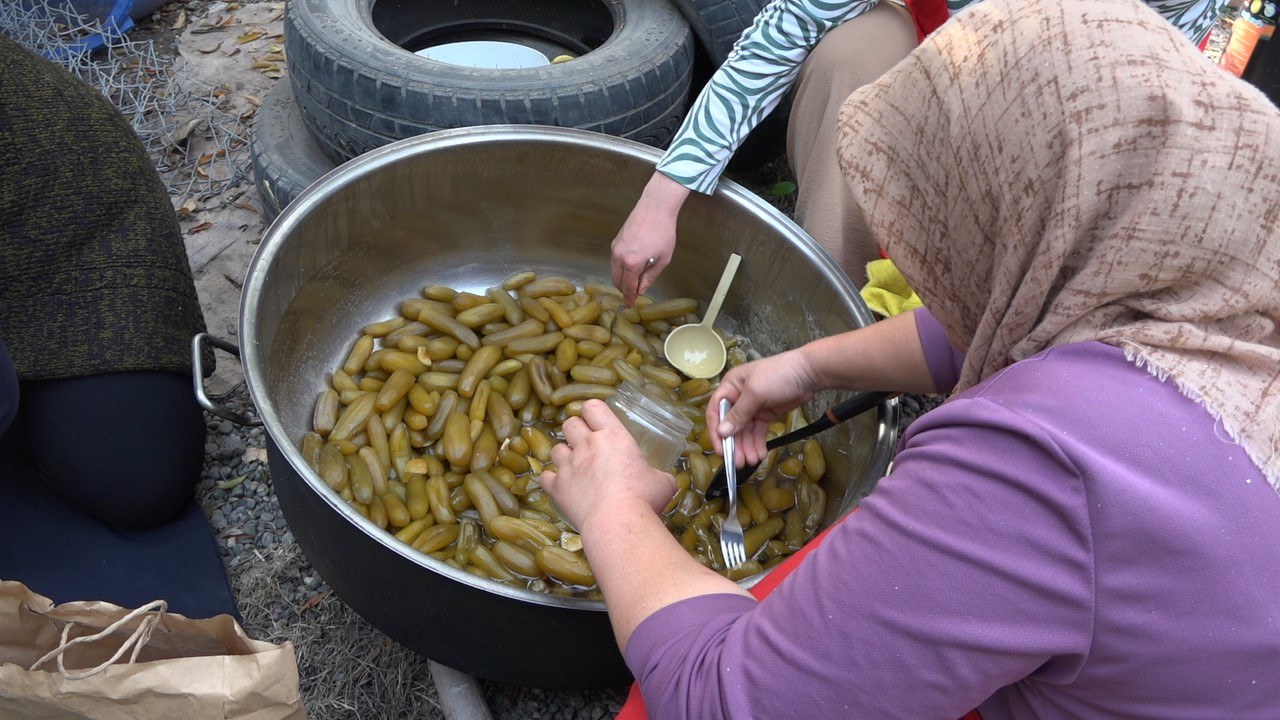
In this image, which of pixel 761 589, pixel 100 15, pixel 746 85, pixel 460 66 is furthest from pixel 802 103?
pixel 100 15

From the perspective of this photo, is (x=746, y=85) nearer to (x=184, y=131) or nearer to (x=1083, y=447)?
(x=1083, y=447)

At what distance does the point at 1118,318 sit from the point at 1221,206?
0.13m

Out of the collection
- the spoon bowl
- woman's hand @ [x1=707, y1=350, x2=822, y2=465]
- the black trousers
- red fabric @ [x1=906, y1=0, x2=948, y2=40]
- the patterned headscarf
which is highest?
the patterned headscarf

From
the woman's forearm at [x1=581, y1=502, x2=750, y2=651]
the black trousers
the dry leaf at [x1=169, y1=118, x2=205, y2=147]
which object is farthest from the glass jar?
the dry leaf at [x1=169, y1=118, x2=205, y2=147]

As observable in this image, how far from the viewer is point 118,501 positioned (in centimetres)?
197

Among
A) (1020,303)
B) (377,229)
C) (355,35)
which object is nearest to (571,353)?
(377,229)

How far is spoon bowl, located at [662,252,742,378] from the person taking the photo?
2.10 m

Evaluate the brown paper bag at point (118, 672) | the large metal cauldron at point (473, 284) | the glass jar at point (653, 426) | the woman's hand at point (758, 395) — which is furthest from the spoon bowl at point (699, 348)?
the brown paper bag at point (118, 672)

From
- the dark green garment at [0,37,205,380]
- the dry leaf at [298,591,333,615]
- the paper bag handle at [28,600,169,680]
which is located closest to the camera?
the paper bag handle at [28,600,169,680]

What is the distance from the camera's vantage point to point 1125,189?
80 centimetres

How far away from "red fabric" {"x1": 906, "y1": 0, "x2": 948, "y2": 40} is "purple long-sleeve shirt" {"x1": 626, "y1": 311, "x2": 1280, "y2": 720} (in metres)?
1.56

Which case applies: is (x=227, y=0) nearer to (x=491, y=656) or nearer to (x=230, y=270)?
(x=230, y=270)

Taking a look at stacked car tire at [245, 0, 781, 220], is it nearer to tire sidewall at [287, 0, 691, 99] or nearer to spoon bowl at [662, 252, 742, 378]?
tire sidewall at [287, 0, 691, 99]

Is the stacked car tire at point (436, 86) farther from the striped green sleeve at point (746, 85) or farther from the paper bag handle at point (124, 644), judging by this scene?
the paper bag handle at point (124, 644)
